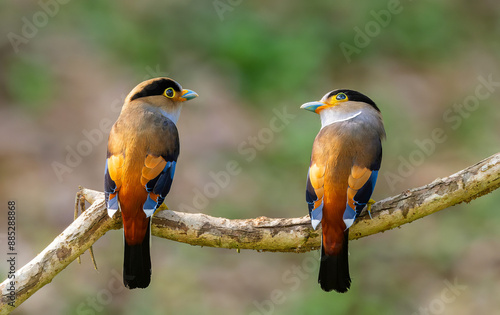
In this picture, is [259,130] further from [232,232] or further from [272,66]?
[232,232]

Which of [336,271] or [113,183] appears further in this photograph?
[113,183]

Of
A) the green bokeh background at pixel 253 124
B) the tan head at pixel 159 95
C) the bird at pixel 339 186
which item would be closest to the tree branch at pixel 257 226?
the bird at pixel 339 186

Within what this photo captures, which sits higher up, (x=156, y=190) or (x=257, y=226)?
(x=156, y=190)

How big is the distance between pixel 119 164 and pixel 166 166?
315mm

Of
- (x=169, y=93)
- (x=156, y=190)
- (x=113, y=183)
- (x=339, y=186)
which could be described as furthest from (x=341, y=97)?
(x=113, y=183)

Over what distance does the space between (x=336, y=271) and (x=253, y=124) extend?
6140mm

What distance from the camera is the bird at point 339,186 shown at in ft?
13.4

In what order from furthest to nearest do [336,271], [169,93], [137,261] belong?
[169,93] < [137,261] < [336,271]

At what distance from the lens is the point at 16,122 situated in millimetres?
9711

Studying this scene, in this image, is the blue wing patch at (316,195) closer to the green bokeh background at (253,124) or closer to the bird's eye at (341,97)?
the bird's eye at (341,97)

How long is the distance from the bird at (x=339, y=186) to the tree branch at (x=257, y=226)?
0.57ft

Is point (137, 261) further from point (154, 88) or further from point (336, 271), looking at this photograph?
point (154, 88)

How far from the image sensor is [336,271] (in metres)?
4.04

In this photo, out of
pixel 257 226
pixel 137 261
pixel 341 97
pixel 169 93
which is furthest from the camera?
pixel 169 93
